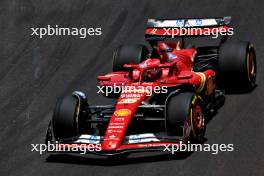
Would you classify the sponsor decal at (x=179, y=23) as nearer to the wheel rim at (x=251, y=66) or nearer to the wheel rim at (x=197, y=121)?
the wheel rim at (x=251, y=66)

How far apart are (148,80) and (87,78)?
11.3ft

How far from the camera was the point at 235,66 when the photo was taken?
13.1 m

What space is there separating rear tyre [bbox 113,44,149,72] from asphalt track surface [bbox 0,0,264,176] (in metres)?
0.79

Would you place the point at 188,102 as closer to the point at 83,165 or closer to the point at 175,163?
the point at 175,163

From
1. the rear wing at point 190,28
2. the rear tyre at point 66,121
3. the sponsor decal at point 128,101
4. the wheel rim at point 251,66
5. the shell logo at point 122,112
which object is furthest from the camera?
the rear wing at point 190,28

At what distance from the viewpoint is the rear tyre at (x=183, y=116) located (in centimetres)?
1059

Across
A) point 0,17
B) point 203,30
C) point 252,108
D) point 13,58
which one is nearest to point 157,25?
point 203,30

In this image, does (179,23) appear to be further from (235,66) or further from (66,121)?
(66,121)

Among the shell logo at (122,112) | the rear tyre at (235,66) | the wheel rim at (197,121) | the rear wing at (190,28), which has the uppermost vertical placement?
the rear wing at (190,28)

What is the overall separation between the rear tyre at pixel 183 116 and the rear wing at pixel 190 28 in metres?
3.14

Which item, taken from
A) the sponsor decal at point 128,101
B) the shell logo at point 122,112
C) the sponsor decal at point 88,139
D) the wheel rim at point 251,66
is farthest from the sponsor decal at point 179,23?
the sponsor decal at point 88,139

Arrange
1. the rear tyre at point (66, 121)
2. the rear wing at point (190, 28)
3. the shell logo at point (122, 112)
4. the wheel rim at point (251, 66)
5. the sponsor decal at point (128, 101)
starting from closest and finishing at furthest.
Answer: the shell logo at point (122, 112) < the sponsor decal at point (128, 101) < the rear tyre at point (66, 121) < the wheel rim at point (251, 66) < the rear wing at point (190, 28)

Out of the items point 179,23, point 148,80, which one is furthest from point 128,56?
point 148,80

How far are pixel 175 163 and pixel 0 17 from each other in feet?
33.0
